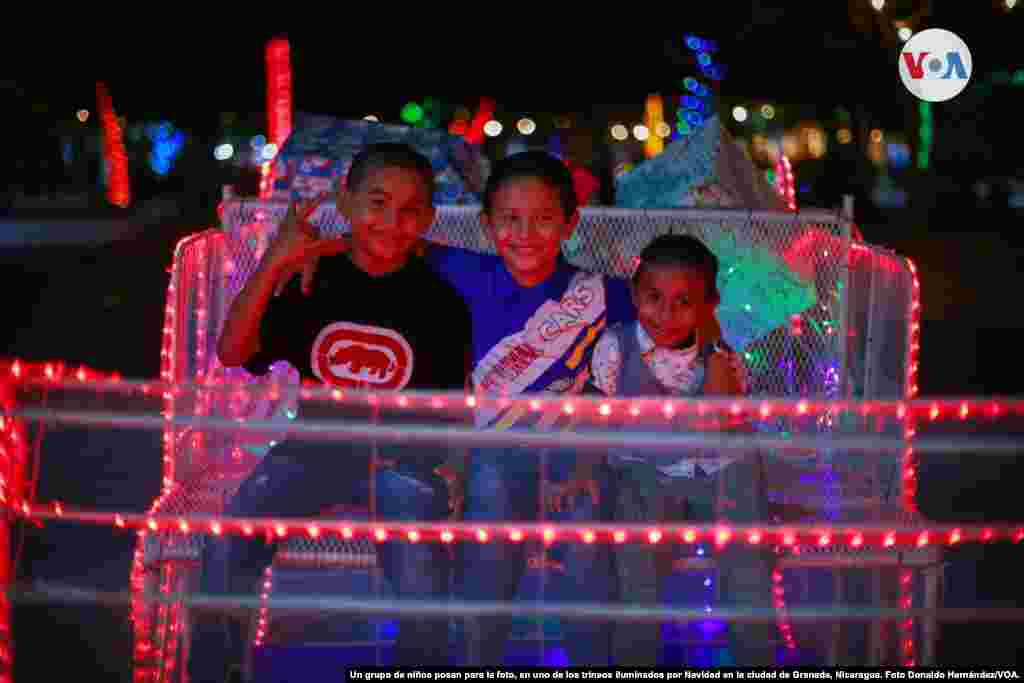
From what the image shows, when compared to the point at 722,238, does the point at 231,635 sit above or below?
below

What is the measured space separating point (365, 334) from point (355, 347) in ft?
0.16

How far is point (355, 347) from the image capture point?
398 centimetres

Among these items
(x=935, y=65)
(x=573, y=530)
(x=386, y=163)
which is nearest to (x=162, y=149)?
(x=935, y=65)

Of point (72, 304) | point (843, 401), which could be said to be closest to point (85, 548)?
point (843, 401)

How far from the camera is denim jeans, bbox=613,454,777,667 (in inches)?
142

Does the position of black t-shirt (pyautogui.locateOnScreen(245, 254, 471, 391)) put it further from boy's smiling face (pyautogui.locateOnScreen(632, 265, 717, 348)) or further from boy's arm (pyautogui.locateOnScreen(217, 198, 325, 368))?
boy's smiling face (pyautogui.locateOnScreen(632, 265, 717, 348))

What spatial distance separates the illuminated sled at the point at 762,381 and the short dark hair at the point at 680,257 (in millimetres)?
793

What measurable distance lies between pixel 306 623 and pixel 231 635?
101cm

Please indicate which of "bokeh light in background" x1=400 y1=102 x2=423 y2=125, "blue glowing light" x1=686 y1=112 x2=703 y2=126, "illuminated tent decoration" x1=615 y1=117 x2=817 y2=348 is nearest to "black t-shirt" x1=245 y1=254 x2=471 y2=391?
"illuminated tent decoration" x1=615 y1=117 x2=817 y2=348

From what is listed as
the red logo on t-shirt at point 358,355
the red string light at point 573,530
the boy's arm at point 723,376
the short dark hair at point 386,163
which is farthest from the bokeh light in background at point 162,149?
the red string light at point 573,530

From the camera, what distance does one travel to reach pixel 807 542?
3123 millimetres

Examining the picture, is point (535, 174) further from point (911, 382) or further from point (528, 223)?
point (911, 382)

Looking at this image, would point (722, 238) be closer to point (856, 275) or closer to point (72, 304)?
point (856, 275)

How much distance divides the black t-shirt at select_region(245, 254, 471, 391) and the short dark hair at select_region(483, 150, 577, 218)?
1.30 ft
